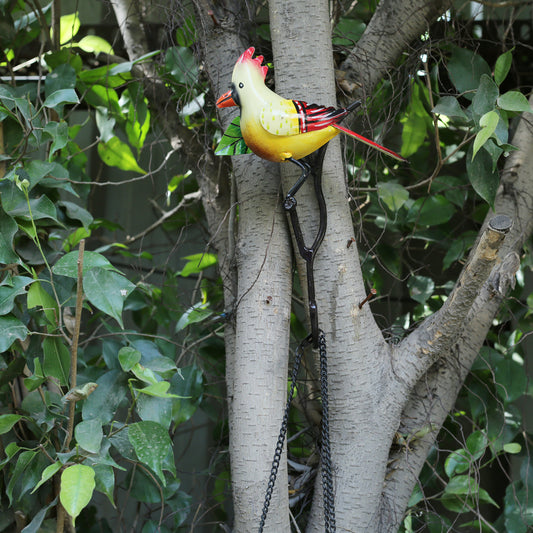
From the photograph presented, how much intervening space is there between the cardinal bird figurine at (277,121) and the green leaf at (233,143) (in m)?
0.04

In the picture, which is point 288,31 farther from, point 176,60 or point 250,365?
point 250,365

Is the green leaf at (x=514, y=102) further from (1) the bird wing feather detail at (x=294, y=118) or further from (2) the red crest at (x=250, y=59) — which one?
(2) the red crest at (x=250, y=59)

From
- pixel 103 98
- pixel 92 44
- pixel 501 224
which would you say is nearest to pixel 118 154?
pixel 103 98

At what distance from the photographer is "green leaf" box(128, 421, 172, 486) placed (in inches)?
34.4

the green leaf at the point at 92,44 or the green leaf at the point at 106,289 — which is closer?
the green leaf at the point at 106,289

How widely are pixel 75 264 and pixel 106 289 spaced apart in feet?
0.20

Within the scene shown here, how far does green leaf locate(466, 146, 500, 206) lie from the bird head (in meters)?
0.37

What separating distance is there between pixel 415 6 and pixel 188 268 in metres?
0.69

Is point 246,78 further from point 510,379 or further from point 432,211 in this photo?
point 510,379

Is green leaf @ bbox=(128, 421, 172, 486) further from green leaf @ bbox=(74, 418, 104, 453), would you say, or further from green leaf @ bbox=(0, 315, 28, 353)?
green leaf @ bbox=(0, 315, 28, 353)

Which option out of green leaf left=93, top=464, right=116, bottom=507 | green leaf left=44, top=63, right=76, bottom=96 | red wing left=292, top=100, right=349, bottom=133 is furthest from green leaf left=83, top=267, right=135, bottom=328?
green leaf left=44, top=63, right=76, bottom=96

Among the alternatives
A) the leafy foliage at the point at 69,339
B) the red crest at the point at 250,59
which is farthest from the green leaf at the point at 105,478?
the red crest at the point at 250,59

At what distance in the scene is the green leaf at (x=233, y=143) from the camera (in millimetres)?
946

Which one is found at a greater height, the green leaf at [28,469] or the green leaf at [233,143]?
the green leaf at [233,143]
